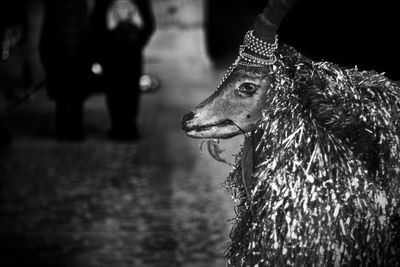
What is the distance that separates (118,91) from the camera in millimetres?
10383

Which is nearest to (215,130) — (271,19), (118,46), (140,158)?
(271,19)

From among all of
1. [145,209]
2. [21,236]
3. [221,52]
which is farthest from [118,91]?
[221,52]

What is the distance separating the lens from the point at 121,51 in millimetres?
10195

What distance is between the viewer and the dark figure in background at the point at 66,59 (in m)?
10.2

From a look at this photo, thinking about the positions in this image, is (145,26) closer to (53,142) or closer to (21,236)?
(53,142)

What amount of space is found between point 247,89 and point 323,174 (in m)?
0.50

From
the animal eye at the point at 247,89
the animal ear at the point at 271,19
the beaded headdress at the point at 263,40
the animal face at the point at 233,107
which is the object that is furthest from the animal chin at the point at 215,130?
the animal ear at the point at 271,19

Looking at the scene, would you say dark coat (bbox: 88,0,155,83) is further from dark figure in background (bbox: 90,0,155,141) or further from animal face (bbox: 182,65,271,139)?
animal face (bbox: 182,65,271,139)

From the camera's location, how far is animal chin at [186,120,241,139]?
335cm

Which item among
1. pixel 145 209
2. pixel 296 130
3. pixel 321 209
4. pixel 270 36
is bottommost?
pixel 145 209

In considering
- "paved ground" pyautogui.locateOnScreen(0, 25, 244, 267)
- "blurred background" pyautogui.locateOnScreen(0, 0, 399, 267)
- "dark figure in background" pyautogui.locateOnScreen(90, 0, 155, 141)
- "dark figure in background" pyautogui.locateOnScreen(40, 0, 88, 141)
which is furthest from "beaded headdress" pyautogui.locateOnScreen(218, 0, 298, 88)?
"dark figure in background" pyautogui.locateOnScreen(40, 0, 88, 141)

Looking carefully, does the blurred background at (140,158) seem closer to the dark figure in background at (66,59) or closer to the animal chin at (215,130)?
the dark figure in background at (66,59)

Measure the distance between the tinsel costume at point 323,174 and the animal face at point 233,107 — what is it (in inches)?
3.2

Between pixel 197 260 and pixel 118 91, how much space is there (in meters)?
5.03
